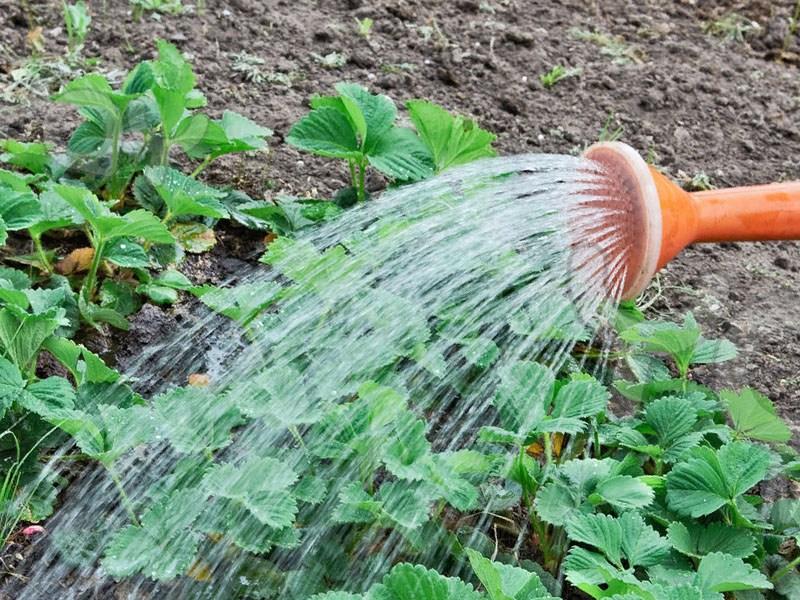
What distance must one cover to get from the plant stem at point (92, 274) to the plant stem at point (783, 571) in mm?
1281

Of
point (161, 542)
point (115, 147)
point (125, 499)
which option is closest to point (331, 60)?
point (115, 147)

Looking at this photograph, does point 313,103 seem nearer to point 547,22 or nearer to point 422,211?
point 422,211

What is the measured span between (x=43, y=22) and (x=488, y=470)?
2.06 m

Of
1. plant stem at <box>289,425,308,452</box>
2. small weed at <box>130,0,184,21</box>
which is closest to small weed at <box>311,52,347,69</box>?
small weed at <box>130,0,184,21</box>

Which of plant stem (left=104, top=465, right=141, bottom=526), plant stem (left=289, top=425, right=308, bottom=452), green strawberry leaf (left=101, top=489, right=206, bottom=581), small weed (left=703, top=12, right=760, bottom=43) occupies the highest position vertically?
small weed (left=703, top=12, right=760, bottom=43)

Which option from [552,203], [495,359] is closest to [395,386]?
[495,359]

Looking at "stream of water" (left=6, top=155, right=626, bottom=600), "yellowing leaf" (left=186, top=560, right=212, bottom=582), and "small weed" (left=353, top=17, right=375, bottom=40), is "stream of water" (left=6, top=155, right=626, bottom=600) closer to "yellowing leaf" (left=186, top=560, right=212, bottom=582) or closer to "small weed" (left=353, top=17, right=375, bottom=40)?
"yellowing leaf" (left=186, top=560, right=212, bottom=582)

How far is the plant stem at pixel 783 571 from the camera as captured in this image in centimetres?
176

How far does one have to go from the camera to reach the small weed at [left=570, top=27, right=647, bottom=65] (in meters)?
3.49

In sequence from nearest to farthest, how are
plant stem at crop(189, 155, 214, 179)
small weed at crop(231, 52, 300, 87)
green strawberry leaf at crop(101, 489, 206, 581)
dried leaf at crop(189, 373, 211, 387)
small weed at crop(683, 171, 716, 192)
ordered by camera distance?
1. green strawberry leaf at crop(101, 489, 206, 581)
2. dried leaf at crop(189, 373, 211, 387)
3. plant stem at crop(189, 155, 214, 179)
4. small weed at crop(683, 171, 716, 192)
5. small weed at crop(231, 52, 300, 87)

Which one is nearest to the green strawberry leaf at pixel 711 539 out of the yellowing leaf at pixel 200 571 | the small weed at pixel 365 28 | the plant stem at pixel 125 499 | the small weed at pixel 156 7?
the yellowing leaf at pixel 200 571

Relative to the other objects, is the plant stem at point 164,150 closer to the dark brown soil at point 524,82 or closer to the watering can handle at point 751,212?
the dark brown soil at point 524,82

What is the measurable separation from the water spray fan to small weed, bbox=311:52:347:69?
1034 mm

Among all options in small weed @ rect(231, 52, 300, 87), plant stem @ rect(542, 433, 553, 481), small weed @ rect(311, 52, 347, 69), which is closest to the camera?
plant stem @ rect(542, 433, 553, 481)
